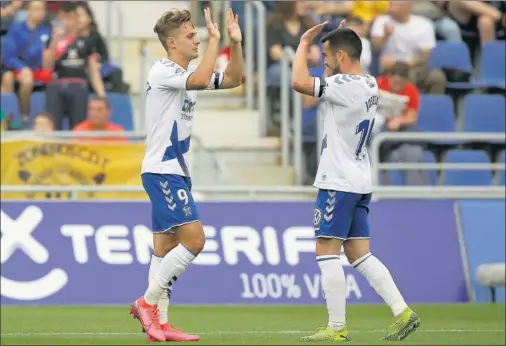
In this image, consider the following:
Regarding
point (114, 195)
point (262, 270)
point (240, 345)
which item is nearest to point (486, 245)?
point (262, 270)

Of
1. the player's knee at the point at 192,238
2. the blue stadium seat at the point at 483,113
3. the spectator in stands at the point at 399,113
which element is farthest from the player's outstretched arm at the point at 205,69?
the blue stadium seat at the point at 483,113

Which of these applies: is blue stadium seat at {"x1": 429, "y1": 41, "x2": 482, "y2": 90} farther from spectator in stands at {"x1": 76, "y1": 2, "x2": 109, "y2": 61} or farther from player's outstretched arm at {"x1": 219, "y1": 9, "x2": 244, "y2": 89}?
player's outstretched arm at {"x1": 219, "y1": 9, "x2": 244, "y2": 89}

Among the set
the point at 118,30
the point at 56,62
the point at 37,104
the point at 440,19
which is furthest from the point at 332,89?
the point at 440,19

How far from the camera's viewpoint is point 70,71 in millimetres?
19297

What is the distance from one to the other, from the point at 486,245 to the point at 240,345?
7.44 m

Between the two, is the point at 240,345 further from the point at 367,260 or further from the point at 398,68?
the point at 398,68

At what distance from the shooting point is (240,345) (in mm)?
9766

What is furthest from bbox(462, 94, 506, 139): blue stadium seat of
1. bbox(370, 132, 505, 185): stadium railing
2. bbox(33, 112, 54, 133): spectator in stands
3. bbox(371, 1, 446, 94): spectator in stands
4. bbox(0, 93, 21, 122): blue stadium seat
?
bbox(0, 93, 21, 122): blue stadium seat

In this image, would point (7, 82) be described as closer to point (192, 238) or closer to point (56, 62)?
point (56, 62)

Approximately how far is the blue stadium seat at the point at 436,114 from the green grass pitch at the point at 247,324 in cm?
392

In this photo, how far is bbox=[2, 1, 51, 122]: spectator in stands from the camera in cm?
1898

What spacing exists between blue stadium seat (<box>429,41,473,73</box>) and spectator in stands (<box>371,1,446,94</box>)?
0.24 meters

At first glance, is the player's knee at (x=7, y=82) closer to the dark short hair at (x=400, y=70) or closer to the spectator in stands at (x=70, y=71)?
the spectator in stands at (x=70, y=71)

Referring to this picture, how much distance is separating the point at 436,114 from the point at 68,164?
5248 millimetres
